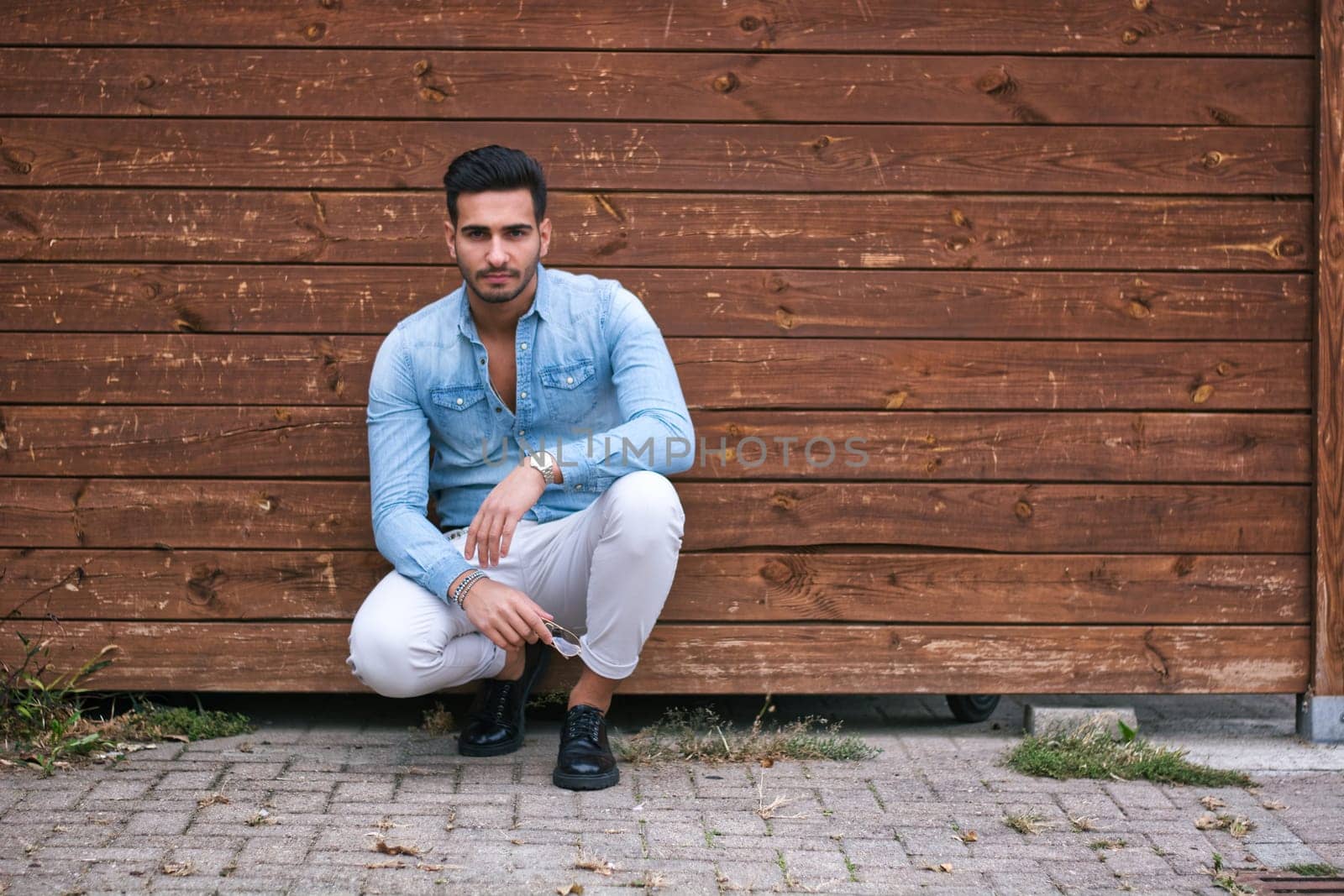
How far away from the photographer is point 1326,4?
12.8ft

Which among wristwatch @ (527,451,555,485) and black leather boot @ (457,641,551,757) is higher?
wristwatch @ (527,451,555,485)

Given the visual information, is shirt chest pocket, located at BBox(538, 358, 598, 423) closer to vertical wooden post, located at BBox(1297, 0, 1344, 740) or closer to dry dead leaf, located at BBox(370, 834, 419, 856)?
dry dead leaf, located at BBox(370, 834, 419, 856)

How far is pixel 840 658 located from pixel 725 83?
1.72 meters

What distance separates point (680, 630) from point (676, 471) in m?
0.55

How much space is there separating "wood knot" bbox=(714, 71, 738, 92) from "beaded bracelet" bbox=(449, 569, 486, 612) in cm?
155

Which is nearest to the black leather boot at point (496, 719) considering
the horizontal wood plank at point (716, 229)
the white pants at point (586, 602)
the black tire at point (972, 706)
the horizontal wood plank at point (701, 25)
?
the white pants at point (586, 602)

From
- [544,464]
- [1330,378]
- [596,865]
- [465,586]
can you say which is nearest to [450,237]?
[544,464]

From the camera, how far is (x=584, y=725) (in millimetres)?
3611

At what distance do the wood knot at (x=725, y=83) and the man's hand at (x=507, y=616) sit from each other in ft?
5.16

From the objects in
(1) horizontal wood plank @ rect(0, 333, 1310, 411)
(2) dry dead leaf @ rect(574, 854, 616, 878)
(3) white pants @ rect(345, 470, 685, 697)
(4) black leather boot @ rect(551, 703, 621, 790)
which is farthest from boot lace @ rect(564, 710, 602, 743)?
(1) horizontal wood plank @ rect(0, 333, 1310, 411)

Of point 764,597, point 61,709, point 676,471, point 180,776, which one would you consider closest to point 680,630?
point 764,597

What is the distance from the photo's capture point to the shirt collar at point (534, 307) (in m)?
3.68

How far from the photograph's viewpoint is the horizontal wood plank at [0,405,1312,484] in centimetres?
397

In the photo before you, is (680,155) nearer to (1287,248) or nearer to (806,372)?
(806,372)
